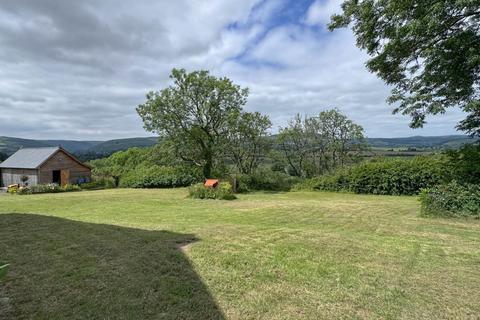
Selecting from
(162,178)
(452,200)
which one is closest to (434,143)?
(162,178)

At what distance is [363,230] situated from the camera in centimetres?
709

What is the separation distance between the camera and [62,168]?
29.4 metres

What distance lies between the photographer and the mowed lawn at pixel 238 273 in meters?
3.16

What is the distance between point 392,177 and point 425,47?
8804 millimetres

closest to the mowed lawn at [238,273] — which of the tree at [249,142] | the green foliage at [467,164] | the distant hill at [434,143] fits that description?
the green foliage at [467,164]

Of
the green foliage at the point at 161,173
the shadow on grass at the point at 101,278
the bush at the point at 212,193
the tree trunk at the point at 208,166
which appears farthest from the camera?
the green foliage at the point at 161,173

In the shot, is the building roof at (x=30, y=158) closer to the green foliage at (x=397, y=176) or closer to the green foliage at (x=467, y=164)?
the green foliage at (x=397, y=176)

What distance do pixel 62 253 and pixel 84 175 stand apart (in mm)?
29549

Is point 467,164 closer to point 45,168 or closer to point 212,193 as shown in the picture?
point 212,193

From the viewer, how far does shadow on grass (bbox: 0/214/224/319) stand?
122 inches

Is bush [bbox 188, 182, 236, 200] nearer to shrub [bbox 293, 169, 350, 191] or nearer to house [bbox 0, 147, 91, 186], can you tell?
shrub [bbox 293, 169, 350, 191]

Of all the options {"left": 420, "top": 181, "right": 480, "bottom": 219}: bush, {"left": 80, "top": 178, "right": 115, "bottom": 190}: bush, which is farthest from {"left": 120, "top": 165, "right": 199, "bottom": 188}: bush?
{"left": 420, "top": 181, "right": 480, "bottom": 219}: bush

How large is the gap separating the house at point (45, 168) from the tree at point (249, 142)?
56.2 feet

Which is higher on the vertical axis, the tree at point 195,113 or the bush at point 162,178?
the tree at point 195,113
